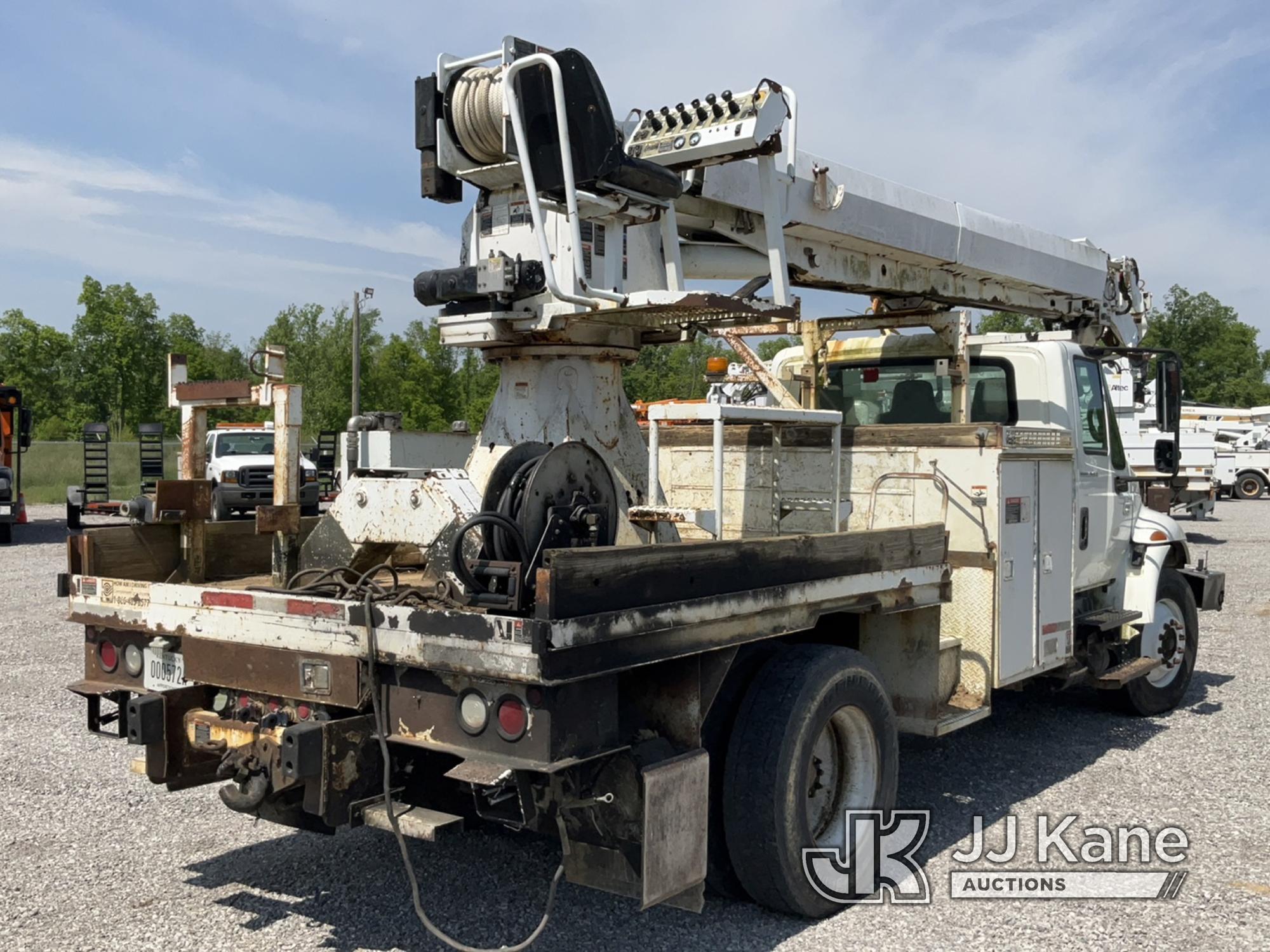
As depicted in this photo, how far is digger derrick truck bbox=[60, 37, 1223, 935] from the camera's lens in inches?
146

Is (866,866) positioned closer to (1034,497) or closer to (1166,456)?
(1034,497)

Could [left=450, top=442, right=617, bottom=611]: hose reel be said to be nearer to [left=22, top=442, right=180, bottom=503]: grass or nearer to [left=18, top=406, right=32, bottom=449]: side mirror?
[left=18, top=406, right=32, bottom=449]: side mirror

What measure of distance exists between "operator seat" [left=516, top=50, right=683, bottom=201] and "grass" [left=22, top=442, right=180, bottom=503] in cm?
2953

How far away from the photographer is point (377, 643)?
148 inches

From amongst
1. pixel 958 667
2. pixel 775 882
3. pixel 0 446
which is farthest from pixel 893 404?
pixel 0 446

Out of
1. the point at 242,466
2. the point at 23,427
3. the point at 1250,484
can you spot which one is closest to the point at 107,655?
the point at 242,466

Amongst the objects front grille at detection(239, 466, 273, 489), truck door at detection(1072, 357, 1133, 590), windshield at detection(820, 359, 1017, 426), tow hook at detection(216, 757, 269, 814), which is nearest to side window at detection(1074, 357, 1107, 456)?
truck door at detection(1072, 357, 1133, 590)

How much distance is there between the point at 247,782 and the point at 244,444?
21.2m

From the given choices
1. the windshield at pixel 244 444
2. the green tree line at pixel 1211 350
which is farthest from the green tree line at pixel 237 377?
the green tree line at pixel 1211 350

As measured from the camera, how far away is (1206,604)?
817cm

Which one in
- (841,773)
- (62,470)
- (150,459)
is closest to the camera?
(841,773)

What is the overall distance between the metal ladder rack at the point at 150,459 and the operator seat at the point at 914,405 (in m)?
4.30

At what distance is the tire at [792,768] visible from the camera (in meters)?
4.15

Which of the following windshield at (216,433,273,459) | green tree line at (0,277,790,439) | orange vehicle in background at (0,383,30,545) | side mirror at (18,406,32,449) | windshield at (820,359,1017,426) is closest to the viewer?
windshield at (820,359,1017,426)
